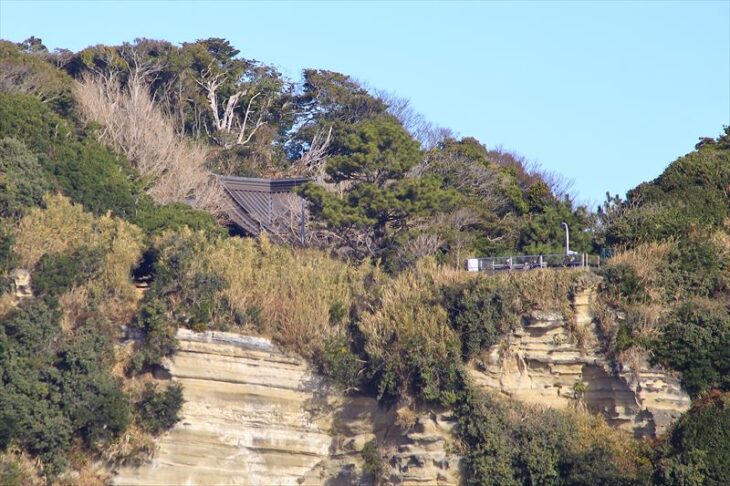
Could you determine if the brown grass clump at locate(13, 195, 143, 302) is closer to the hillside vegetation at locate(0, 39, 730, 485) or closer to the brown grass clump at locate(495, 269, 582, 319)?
→ the hillside vegetation at locate(0, 39, 730, 485)

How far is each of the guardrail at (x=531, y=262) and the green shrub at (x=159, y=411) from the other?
7.39 metres

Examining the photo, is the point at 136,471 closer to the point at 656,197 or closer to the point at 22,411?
the point at 22,411

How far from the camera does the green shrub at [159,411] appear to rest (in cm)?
3656

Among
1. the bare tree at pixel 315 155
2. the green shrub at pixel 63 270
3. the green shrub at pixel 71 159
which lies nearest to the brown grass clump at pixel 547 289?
the green shrub at pixel 63 270

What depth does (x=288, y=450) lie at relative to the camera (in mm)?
37125

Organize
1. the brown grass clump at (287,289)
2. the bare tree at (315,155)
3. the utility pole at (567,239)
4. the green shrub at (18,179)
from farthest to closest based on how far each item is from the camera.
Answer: the bare tree at (315,155) < the green shrub at (18,179) < the utility pole at (567,239) < the brown grass clump at (287,289)

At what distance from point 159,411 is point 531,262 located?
9.04 metres

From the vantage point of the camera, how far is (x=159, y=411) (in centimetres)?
3666

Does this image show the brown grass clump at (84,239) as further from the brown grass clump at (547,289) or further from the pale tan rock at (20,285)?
the brown grass clump at (547,289)

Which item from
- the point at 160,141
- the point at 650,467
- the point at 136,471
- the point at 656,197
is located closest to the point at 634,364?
the point at 650,467

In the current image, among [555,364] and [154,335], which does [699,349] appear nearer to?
[555,364]

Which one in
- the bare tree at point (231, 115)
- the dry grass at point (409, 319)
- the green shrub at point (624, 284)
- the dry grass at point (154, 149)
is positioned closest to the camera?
the dry grass at point (409, 319)

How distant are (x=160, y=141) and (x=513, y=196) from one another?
9.73 meters

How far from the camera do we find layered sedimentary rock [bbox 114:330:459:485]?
120 ft
